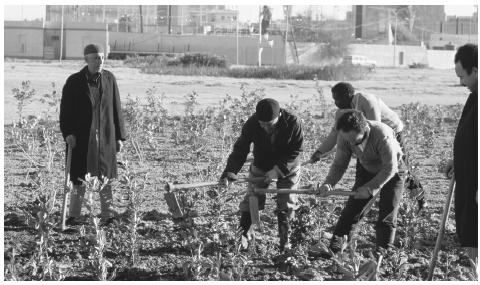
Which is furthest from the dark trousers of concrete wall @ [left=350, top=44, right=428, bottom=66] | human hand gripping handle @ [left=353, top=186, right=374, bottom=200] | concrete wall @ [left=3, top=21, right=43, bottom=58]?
concrete wall @ [left=350, top=44, right=428, bottom=66]

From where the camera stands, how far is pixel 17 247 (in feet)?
19.2

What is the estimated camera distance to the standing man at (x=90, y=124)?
6547mm

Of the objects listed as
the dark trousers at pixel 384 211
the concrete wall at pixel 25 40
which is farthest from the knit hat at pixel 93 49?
the concrete wall at pixel 25 40

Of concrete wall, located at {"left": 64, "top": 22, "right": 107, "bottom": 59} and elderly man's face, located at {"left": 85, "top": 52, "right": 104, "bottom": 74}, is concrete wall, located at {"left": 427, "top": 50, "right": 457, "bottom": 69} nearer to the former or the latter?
concrete wall, located at {"left": 64, "top": 22, "right": 107, "bottom": 59}

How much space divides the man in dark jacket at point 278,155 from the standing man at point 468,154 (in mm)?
1776

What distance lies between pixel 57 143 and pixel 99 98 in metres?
4.26

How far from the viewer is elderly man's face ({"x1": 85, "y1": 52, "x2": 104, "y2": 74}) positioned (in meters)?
6.42

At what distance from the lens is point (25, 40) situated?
50938 millimetres

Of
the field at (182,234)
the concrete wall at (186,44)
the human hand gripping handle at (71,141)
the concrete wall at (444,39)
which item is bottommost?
the field at (182,234)

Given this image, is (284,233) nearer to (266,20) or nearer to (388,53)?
(266,20)

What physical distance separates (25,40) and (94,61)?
46.4 meters

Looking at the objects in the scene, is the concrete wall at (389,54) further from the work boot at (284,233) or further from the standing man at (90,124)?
the work boot at (284,233)

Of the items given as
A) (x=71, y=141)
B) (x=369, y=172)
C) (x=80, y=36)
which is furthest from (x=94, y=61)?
(x=80, y=36)

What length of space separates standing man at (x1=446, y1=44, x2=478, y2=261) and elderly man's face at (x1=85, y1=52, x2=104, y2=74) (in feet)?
10.3
